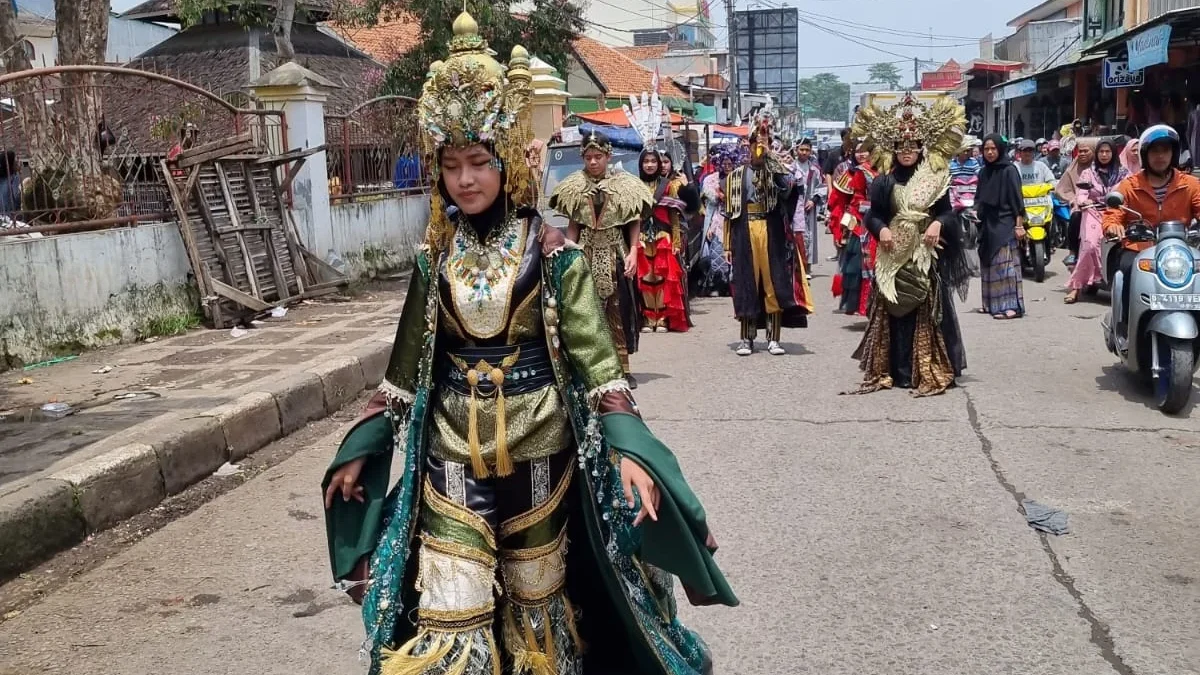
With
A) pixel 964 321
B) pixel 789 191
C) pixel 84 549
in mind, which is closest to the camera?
pixel 84 549

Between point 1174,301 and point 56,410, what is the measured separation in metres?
7.03

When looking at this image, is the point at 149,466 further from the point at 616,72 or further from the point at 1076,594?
the point at 616,72

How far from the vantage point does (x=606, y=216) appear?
777 centimetres

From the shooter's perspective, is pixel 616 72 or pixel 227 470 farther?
pixel 616 72

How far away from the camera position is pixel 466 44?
307 centimetres

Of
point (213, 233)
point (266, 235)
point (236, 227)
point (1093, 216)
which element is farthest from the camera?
point (1093, 216)

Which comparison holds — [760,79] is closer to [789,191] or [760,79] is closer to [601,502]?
[789,191]

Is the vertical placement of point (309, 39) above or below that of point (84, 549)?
above

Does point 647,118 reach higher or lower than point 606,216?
higher

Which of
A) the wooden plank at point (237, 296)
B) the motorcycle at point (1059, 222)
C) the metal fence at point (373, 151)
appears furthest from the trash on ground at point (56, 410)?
the motorcycle at point (1059, 222)

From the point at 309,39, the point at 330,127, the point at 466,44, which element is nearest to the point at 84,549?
the point at 466,44

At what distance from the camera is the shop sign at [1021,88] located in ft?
92.4

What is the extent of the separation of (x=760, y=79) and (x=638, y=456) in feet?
187

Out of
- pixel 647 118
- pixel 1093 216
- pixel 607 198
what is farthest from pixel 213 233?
pixel 1093 216
